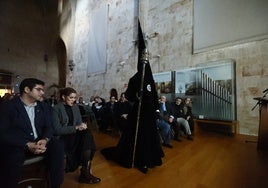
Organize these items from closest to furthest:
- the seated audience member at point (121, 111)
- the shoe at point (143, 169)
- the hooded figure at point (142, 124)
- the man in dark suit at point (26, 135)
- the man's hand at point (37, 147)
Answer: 1. the man in dark suit at point (26, 135)
2. the man's hand at point (37, 147)
3. the shoe at point (143, 169)
4. the hooded figure at point (142, 124)
5. the seated audience member at point (121, 111)

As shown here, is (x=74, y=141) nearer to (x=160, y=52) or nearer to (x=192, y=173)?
(x=192, y=173)

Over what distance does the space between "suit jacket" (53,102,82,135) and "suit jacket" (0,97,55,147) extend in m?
0.19

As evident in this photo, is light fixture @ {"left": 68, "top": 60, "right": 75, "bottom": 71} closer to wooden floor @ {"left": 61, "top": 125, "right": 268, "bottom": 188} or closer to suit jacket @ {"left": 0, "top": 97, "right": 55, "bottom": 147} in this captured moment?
wooden floor @ {"left": 61, "top": 125, "right": 268, "bottom": 188}

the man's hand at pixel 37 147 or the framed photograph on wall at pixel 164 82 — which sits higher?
the framed photograph on wall at pixel 164 82

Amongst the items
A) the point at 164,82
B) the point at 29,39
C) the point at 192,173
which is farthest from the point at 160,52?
the point at 29,39

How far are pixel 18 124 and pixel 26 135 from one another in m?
0.12

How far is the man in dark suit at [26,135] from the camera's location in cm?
126

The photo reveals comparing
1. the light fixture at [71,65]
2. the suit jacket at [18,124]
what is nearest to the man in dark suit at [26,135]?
the suit jacket at [18,124]

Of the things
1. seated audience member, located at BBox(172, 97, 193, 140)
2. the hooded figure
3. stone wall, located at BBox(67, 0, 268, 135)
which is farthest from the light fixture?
the hooded figure

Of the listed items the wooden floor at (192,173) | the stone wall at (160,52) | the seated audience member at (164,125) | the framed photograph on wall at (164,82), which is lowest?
the wooden floor at (192,173)

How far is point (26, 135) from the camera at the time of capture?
57.6 inches

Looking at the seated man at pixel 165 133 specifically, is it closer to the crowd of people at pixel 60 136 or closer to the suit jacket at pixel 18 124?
the crowd of people at pixel 60 136

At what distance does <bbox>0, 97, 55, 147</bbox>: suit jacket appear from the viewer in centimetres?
133

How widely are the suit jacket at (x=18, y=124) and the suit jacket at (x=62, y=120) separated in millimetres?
192
